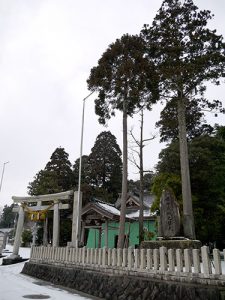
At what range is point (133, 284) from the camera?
7102 millimetres

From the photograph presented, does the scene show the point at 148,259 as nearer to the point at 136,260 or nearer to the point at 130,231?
the point at 136,260

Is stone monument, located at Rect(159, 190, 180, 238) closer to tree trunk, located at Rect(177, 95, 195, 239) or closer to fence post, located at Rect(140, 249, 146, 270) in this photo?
tree trunk, located at Rect(177, 95, 195, 239)

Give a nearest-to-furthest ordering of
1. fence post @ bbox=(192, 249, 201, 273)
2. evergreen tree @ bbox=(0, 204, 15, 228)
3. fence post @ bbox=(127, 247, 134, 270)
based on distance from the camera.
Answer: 1. fence post @ bbox=(192, 249, 201, 273)
2. fence post @ bbox=(127, 247, 134, 270)
3. evergreen tree @ bbox=(0, 204, 15, 228)

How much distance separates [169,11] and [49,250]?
1352cm

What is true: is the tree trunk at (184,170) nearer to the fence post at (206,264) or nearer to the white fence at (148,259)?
the white fence at (148,259)

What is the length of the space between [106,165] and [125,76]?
89.2ft

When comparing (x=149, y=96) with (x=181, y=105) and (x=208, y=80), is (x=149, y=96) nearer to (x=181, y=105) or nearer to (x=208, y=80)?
(x=181, y=105)

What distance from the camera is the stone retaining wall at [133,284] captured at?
17.6ft

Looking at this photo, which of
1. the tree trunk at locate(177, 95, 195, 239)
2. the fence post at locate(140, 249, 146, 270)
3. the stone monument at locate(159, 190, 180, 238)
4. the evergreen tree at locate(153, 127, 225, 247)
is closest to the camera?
the fence post at locate(140, 249, 146, 270)

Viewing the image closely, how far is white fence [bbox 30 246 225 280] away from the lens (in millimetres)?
5568

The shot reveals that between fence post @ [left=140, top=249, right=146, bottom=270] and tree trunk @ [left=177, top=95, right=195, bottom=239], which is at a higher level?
tree trunk @ [left=177, top=95, right=195, bottom=239]

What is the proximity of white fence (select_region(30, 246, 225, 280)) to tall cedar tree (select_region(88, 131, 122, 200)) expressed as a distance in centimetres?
2684

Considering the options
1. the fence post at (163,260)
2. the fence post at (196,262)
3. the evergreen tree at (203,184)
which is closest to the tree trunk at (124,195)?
the evergreen tree at (203,184)

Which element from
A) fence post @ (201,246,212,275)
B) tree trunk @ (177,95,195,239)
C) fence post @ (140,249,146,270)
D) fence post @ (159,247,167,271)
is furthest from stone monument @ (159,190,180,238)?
fence post @ (201,246,212,275)
